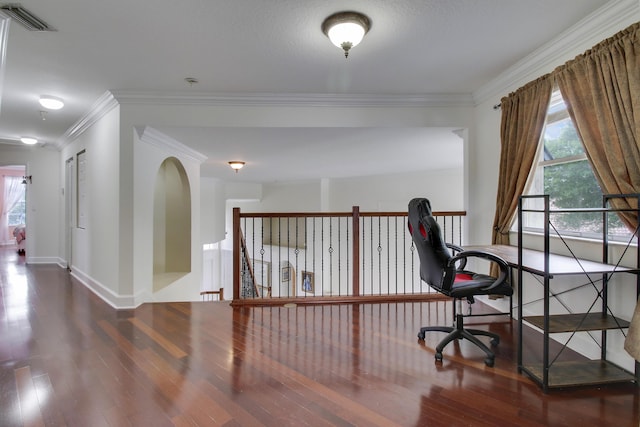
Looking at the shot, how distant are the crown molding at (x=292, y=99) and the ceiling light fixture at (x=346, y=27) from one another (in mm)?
1360

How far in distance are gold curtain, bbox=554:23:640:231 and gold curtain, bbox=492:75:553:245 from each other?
35 centimetres

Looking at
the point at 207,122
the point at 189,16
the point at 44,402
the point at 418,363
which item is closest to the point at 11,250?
the point at 207,122

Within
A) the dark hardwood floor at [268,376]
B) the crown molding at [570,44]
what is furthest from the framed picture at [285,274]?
the crown molding at [570,44]

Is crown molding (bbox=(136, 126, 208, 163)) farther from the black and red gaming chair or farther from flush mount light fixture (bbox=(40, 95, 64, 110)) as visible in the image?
the black and red gaming chair

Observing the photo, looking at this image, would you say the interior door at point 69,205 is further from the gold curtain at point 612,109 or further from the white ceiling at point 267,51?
the gold curtain at point 612,109

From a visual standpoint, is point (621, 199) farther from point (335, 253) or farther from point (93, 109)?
point (335, 253)

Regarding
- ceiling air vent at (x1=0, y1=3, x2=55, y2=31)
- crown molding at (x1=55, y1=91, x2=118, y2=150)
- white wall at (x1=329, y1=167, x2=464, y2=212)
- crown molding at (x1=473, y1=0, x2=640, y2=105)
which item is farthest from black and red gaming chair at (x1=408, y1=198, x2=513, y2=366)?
white wall at (x1=329, y1=167, x2=464, y2=212)

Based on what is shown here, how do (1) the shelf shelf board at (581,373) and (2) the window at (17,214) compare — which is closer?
(1) the shelf shelf board at (581,373)

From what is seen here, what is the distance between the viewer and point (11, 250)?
27.3ft

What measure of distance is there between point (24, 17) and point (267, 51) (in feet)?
5.47

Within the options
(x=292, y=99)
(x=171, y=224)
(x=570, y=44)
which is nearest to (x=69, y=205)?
(x=171, y=224)

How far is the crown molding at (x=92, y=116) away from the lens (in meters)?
3.61

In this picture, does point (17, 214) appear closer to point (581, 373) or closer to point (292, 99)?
point (292, 99)

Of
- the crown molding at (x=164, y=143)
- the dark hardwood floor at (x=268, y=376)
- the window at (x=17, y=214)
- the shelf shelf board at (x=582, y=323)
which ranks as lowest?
the dark hardwood floor at (x=268, y=376)
